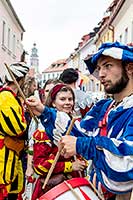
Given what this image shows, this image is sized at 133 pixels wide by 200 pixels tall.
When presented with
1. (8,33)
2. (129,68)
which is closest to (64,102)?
(129,68)

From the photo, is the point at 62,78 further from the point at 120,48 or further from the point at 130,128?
the point at 130,128

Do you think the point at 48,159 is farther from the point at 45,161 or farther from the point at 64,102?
the point at 64,102

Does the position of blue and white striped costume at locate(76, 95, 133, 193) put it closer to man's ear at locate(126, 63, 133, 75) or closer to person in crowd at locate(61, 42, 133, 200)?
person in crowd at locate(61, 42, 133, 200)

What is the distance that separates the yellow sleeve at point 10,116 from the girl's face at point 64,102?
48 centimetres

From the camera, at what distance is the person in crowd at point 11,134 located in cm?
389

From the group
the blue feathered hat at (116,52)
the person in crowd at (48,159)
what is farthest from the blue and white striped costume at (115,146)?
the person in crowd at (48,159)

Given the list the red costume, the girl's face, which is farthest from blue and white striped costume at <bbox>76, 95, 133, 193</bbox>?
the girl's face

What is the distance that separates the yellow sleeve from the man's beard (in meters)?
1.60

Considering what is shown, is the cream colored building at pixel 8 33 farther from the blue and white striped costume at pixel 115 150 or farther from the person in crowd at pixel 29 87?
the blue and white striped costume at pixel 115 150

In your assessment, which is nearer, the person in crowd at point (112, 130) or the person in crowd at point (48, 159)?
the person in crowd at point (112, 130)

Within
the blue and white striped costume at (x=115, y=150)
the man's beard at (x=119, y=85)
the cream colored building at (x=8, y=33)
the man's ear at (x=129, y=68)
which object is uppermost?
the cream colored building at (x=8, y=33)

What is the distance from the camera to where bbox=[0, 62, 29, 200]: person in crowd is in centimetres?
389

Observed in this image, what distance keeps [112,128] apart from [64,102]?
1.26 meters

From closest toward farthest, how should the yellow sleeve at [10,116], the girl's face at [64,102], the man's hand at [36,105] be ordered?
the man's hand at [36,105], the girl's face at [64,102], the yellow sleeve at [10,116]
